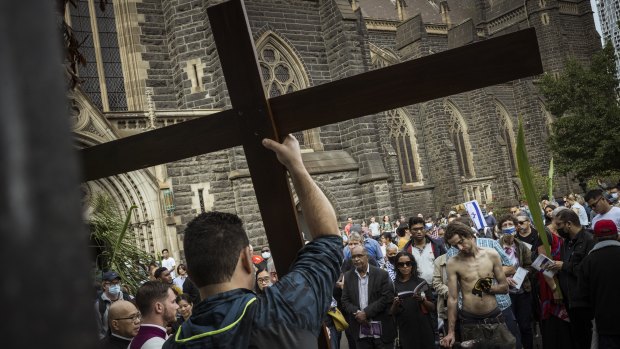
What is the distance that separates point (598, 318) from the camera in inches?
186

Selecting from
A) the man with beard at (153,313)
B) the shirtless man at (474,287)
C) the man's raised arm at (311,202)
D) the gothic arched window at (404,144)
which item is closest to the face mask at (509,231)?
the shirtless man at (474,287)

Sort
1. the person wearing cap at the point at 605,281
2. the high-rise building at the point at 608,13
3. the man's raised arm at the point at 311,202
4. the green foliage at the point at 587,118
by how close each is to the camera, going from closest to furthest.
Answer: the man's raised arm at the point at 311,202, the person wearing cap at the point at 605,281, the green foliage at the point at 587,118, the high-rise building at the point at 608,13

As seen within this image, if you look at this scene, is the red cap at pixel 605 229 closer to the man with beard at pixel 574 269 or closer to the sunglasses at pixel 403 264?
the man with beard at pixel 574 269

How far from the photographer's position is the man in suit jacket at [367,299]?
6.00 m

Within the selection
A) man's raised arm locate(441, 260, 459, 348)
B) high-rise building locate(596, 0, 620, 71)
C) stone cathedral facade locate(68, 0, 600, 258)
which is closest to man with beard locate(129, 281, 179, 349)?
man's raised arm locate(441, 260, 459, 348)

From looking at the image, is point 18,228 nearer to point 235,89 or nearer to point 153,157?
point 235,89

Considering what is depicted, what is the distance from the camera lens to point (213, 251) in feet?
5.35

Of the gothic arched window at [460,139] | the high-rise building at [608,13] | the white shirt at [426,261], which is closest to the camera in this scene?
the white shirt at [426,261]

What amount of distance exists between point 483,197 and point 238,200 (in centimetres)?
2090

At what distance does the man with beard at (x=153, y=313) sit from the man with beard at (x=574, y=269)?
12.2ft

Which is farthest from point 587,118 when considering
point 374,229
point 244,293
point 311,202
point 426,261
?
point 244,293

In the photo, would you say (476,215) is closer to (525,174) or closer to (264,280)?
(264,280)

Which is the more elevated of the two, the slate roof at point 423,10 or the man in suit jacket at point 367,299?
the slate roof at point 423,10

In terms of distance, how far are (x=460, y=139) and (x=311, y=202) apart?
32.2 metres
